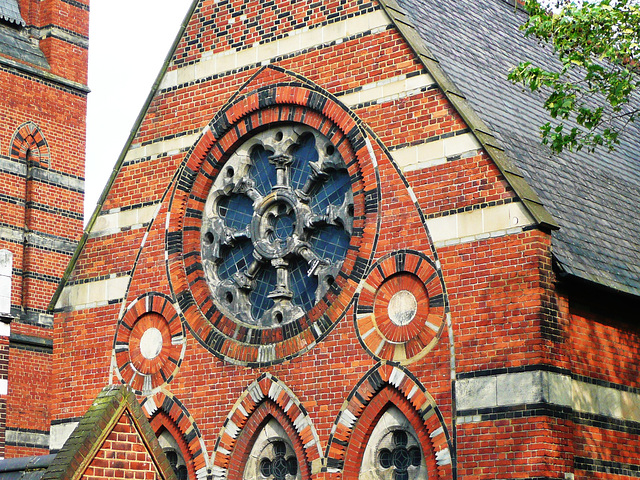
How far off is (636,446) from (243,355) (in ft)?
19.2

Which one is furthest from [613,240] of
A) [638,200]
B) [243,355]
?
[243,355]

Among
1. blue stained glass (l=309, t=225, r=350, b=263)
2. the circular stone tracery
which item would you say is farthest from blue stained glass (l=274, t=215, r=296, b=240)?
the circular stone tracery

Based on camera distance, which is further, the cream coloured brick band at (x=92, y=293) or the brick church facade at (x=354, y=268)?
the cream coloured brick band at (x=92, y=293)

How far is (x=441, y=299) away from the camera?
1689 centimetres

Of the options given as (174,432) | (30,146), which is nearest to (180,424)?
(174,432)

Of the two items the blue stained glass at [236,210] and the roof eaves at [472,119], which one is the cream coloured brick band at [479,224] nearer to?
the roof eaves at [472,119]

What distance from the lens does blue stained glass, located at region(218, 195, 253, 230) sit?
19.9 meters

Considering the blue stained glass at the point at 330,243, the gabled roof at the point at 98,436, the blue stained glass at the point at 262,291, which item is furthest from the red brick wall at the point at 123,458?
the blue stained glass at the point at 262,291

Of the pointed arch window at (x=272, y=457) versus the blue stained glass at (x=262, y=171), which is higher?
the blue stained glass at (x=262, y=171)

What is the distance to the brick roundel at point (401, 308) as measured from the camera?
16938 millimetres

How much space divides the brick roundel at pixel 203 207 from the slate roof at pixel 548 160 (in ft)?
6.15

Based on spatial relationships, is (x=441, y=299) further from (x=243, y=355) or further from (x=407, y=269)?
(x=243, y=355)

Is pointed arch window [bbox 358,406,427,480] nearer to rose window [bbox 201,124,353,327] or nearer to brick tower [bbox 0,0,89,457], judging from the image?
rose window [bbox 201,124,353,327]

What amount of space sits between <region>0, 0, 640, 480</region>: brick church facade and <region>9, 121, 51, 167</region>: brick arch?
8013 millimetres
